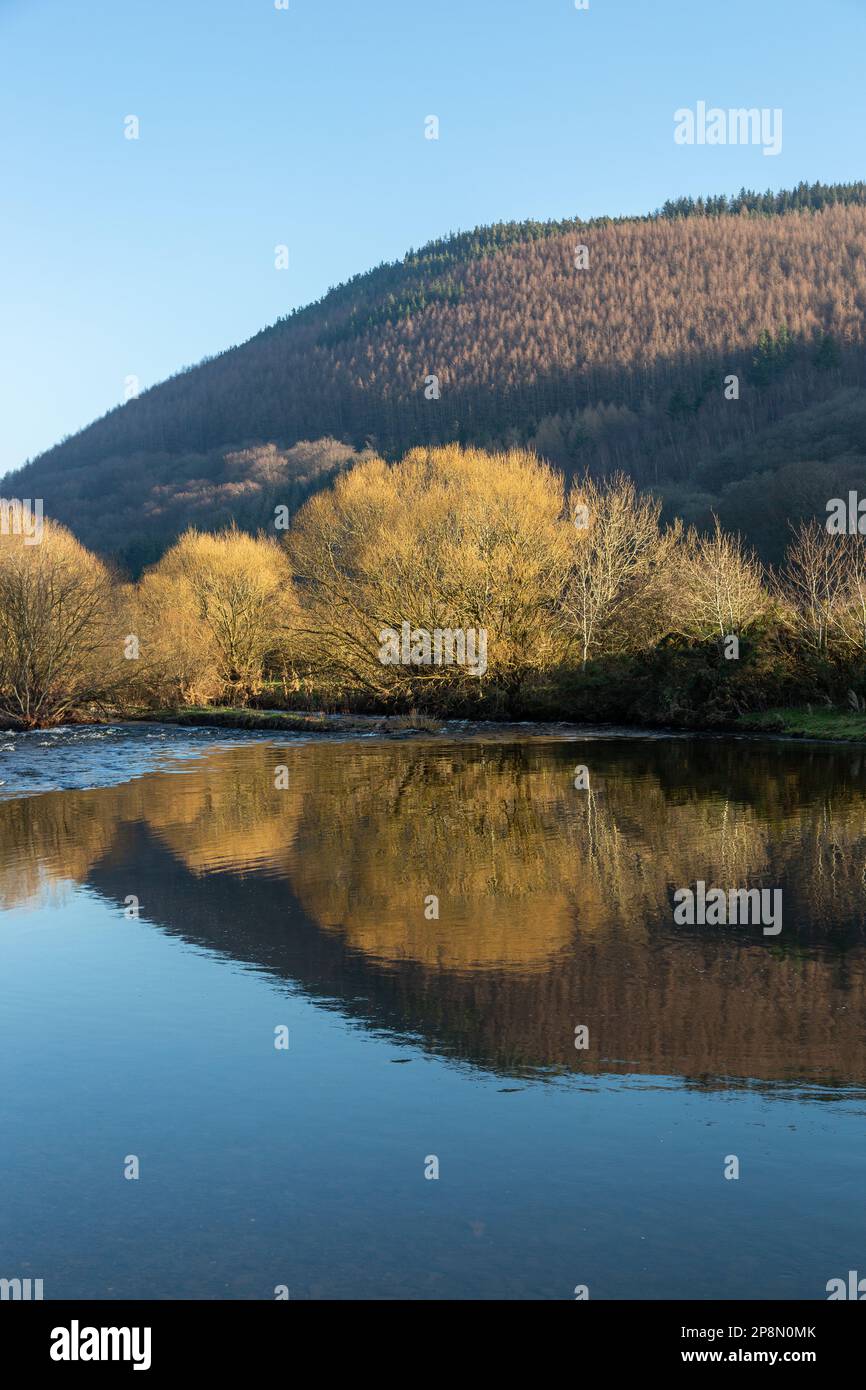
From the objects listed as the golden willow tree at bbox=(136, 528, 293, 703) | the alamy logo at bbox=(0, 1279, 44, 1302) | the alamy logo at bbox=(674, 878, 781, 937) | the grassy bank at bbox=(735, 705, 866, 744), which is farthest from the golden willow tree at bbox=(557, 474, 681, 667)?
the alamy logo at bbox=(0, 1279, 44, 1302)

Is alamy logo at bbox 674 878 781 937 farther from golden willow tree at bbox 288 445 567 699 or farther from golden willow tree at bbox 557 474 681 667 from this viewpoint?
golden willow tree at bbox 288 445 567 699

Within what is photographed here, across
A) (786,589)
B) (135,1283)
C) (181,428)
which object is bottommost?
(135,1283)

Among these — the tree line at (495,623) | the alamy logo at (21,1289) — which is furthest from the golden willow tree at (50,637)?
the alamy logo at (21,1289)

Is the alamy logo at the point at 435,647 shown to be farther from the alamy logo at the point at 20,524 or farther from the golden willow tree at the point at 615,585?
the alamy logo at the point at 20,524

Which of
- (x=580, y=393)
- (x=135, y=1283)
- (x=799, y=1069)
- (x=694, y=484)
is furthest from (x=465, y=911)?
(x=580, y=393)

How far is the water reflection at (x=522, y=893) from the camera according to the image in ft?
31.1

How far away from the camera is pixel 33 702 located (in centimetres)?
4528

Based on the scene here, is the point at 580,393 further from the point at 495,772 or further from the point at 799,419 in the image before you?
the point at 495,772

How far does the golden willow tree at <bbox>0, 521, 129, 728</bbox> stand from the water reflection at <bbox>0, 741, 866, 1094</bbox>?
17721 mm

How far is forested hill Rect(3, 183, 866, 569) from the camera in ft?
415

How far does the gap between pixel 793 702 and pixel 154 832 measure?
25.4 m
